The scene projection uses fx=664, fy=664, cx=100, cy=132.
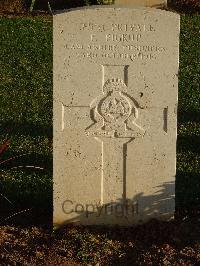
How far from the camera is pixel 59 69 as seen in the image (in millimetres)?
4383

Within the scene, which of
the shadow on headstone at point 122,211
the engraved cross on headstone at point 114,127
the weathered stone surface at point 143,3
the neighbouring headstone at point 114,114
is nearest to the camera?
the neighbouring headstone at point 114,114

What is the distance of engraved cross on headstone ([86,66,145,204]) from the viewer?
14.6 ft

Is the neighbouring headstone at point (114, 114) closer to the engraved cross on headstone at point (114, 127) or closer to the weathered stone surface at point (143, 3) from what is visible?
the engraved cross on headstone at point (114, 127)

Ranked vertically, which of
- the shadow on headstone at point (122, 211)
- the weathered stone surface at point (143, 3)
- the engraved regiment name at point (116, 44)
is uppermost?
the weathered stone surface at point (143, 3)

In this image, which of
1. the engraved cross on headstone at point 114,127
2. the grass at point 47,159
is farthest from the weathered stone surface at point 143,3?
the engraved cross on headstone at point 114,127

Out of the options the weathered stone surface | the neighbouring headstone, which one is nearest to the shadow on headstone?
the neighbouring headstone

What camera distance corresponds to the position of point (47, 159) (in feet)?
20.0

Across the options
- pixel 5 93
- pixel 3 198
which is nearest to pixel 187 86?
pixel 5 93

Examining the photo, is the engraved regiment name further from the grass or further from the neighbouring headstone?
the grass

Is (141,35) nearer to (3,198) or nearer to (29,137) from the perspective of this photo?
(3,198)

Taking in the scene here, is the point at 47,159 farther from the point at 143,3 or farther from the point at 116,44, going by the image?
the point at 143,3

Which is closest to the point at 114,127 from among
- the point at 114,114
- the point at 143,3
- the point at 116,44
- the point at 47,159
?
the point at 114,114

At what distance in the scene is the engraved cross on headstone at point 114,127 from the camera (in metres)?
4.44

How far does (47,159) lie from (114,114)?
1687 mm
